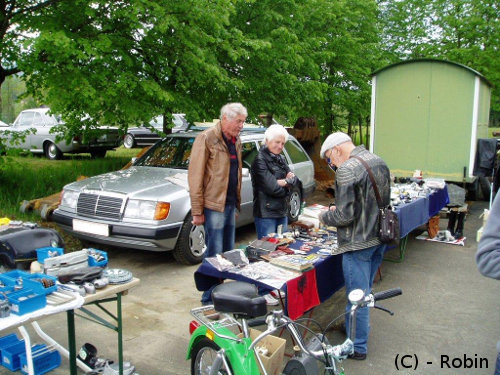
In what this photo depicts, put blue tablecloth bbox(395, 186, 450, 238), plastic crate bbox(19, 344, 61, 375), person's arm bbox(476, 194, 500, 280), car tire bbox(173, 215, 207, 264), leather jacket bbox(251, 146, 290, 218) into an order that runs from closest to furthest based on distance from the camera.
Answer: person's arm bbox(476, 194, 500, 280) → plastic crate bbox(19, 344, 61, 375) → leather jacket bbox(251, 146, 290, 218) → blue tablecloth bbox(395, 186, 450, 238) → car tire bbox(173, 215, 207, 264)

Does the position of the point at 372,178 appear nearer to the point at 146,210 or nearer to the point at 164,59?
the point at 146,210

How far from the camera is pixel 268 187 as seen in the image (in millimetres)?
5016

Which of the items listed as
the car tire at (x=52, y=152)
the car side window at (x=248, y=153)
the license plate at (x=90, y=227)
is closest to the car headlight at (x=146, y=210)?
the license plate at (x=90, y=227)

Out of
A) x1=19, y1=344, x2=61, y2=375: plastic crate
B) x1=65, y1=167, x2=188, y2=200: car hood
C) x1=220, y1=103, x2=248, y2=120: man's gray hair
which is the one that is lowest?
x1=19, y1=344, x2=61, y2=375: plastic crate

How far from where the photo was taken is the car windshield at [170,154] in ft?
23.2

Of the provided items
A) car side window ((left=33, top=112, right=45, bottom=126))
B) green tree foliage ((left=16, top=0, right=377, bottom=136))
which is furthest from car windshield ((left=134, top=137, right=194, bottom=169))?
car side window ((left=33, top=112, right=45, bottom=126))

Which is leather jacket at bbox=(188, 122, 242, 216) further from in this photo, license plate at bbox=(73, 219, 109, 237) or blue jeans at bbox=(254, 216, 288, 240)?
license plate at bbox=(73, 219, 109, 237)

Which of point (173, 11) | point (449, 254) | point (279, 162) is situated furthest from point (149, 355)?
point (173, 11)

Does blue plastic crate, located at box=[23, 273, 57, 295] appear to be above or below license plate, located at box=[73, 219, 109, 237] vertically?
above

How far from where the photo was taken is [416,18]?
18.0 metres

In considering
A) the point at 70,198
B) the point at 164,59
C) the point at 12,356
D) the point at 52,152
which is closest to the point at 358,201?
the point at 12,356

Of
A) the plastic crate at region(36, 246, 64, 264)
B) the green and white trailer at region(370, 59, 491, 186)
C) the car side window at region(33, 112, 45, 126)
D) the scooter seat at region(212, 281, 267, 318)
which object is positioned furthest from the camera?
the car side window at region(33, 112, 45, 126)

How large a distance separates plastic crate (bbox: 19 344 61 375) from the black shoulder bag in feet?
9.02

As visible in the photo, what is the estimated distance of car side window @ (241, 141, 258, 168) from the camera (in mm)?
7287
